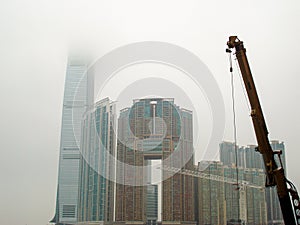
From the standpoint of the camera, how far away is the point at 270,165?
126 inches

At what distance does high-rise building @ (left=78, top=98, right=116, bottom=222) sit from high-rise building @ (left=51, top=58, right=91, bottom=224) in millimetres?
90

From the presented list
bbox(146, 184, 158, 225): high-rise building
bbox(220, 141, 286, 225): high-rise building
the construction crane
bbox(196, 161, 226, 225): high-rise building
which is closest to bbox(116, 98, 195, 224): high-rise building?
bbox(146, 184, 158, 225): high-rise building

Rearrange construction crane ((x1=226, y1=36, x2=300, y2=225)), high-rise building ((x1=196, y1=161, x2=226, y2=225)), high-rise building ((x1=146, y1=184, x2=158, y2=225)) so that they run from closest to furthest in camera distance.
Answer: construction crane ((x1=226, y1=36, x2=300, y2=225)), high-rise building ((x1=196, y1=161, x2=226, y2=225)), high-rise building ((x1=146, y1=184, x2=158, y2=225))

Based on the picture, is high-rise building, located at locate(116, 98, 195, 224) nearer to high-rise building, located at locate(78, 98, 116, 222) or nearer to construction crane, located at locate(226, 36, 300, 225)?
high-rise building, located at locate(78, 98, 116, 222)

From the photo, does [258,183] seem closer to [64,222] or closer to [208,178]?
[208,178]

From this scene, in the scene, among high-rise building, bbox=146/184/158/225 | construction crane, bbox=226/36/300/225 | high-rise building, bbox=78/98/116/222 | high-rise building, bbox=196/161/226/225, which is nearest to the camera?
construction crane, bbox=226/36/300/225

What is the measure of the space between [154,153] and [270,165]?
258 cm

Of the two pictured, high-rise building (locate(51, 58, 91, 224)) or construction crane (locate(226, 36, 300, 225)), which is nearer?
construction crane (locate(226, 36, 300, 225))

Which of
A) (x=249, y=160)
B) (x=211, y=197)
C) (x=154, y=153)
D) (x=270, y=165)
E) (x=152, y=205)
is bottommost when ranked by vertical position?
(x=152, y=205)

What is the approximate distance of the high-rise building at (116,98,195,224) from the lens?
5441 millimetres

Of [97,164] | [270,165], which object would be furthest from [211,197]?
[270,165]

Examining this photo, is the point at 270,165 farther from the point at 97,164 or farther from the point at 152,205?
the point at 97,164

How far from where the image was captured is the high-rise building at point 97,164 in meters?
5.36

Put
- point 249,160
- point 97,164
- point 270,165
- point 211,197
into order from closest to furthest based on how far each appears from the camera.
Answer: point 270,165 < point 249,160 < point 211,197 < point 97,164
